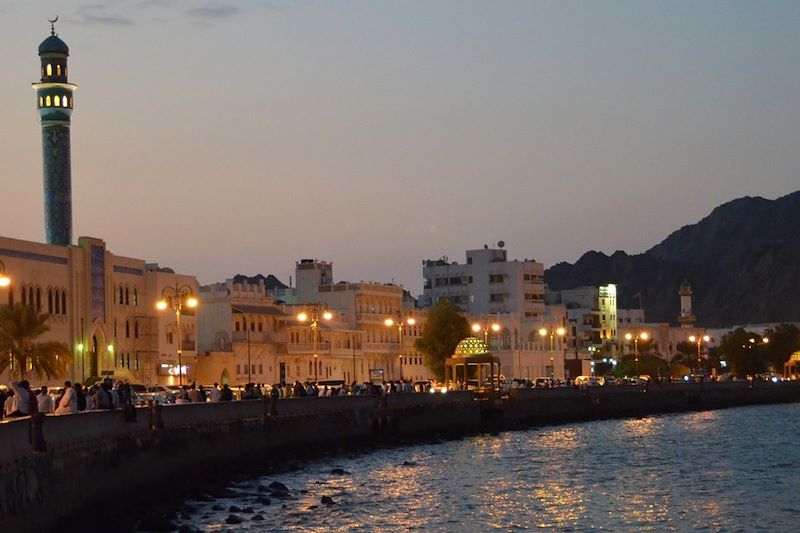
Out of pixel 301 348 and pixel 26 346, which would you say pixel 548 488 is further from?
pixel 301 348

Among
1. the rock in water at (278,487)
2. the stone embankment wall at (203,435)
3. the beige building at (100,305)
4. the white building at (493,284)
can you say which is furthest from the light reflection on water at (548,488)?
the white building at (493,284)

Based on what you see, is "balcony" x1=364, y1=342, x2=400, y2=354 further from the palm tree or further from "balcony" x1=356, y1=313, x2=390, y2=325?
the palm tree

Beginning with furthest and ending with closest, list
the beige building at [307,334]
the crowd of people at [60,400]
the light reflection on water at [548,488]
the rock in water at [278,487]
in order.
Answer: the beige building at [307,334] → the rock in water at [278,487] → the light reflection on water at [548,488] → the crowd of people at [60,400]

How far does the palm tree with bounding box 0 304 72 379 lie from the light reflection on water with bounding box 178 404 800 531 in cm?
2016

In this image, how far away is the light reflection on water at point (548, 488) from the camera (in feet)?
151

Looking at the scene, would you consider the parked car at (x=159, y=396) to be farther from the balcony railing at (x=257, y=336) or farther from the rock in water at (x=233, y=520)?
the balcony railing at (x=257, y=336)

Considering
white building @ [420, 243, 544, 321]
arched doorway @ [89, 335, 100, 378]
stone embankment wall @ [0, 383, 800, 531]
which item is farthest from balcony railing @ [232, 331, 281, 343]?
white building @ [420, 243, 544, 321]

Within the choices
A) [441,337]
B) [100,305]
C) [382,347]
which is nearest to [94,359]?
[100,305]

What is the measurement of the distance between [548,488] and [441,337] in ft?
267

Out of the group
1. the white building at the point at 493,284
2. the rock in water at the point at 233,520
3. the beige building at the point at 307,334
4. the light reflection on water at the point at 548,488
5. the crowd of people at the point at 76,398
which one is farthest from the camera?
the white building at the point at 493,284

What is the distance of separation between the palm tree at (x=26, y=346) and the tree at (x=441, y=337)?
182ft

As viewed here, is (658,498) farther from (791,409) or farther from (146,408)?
(791,409)

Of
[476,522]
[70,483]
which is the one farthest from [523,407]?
[70,483]

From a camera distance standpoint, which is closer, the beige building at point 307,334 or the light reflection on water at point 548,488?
the light reflection on water at point 548,488
